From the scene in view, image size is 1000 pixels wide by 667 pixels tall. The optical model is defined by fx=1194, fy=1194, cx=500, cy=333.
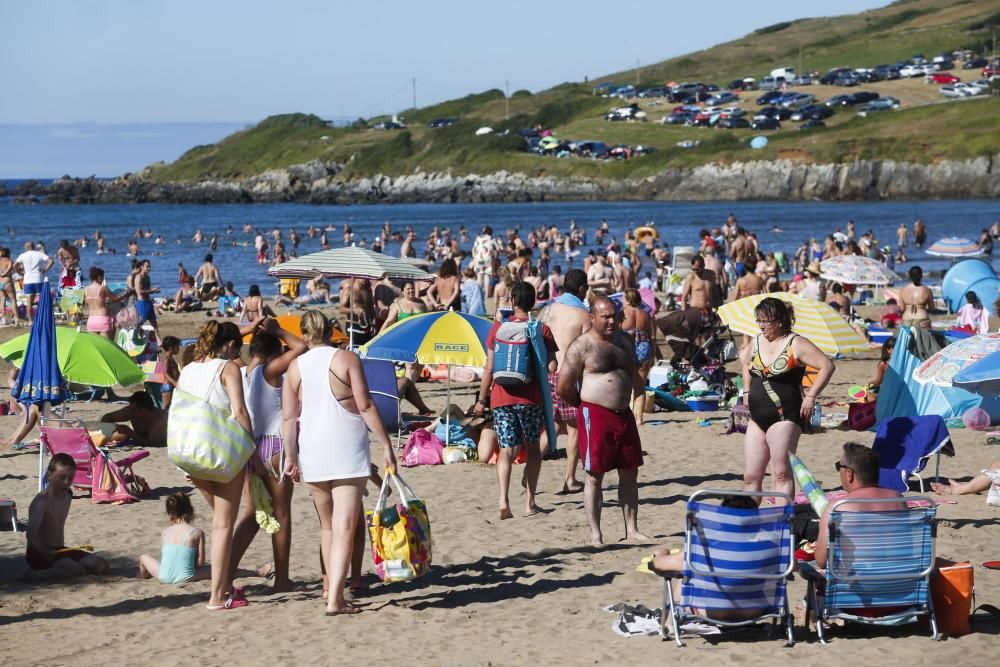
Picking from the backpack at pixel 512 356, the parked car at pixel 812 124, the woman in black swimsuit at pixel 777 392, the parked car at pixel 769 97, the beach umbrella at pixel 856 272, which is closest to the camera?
the woman in black swimsuit at pixel 777 392

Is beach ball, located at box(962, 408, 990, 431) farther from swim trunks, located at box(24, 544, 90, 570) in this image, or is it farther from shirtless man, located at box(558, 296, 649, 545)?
swim trunks, located at box(24, 544, 90, 570)

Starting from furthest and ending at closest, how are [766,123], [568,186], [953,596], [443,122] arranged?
1. [443,122]
2. [766,123]
3. [568,186]
4. [953,596]

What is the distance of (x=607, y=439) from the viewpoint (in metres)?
7.18

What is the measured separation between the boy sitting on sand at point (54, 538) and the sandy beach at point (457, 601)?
0.33 ft

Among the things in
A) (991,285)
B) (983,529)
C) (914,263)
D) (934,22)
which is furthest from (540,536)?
(934,22)

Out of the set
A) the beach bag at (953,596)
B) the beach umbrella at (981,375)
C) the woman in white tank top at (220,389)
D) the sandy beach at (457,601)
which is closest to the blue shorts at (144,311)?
the sandy beach at (457,601)

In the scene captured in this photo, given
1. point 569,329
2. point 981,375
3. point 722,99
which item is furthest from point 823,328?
point 722,99

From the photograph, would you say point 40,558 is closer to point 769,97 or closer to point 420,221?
point 420,221

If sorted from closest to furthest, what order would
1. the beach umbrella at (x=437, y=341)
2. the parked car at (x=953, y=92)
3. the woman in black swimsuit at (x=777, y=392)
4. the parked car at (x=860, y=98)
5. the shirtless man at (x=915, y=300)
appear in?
the woman in black swimsuit at (x=777, y=392)
the beach umbrella at (x=437, y=341)
the shirtless man at (x=915, y=300)
the parked car at (x=953, y=92)
the parked car at (x=860, y=98)

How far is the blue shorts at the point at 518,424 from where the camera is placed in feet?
26.2

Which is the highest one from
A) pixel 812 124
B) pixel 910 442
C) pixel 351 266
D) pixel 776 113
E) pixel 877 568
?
pixel 776 113

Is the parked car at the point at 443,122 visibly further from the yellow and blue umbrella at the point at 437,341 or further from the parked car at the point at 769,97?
the yellow and blue umbrella at the point at 437,341

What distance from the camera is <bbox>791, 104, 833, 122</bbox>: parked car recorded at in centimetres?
9325

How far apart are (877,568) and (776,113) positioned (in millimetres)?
94337
